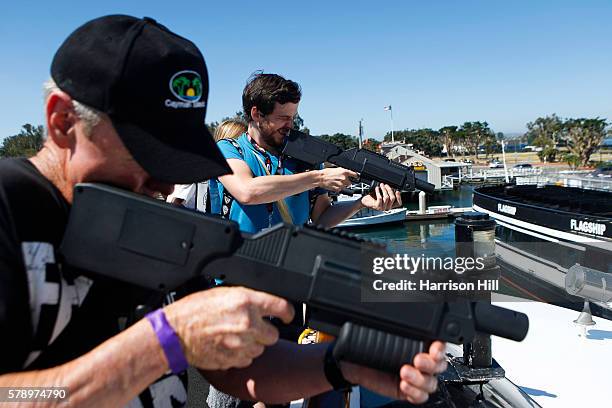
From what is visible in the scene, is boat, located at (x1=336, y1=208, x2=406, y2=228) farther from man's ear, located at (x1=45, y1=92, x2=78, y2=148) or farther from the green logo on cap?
man's ear, located at (x1=45, y1=92, x2=78, y2=148)

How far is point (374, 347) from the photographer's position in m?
1.32

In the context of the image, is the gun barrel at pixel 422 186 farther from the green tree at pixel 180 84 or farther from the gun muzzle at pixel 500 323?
the green tree at pixel 180 84

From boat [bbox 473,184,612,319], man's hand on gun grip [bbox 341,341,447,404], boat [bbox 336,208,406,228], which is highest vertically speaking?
man's hand on gun grip [bbox 341,341,447,404]

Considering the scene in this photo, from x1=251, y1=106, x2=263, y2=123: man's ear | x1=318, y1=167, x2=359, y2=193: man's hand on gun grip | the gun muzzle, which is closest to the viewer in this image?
the gun muzzle

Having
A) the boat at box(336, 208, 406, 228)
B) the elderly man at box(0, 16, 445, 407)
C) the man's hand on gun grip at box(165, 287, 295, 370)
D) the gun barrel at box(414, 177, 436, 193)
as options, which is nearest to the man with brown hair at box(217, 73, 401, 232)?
the gun barrel at box(414, 177, 436, 193)

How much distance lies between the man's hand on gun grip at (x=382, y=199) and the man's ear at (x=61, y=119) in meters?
2.47

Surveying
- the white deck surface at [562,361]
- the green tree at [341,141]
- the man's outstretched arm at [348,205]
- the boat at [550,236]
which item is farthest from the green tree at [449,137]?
the man's outstretched arm at [348,205]

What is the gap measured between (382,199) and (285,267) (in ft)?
7.48

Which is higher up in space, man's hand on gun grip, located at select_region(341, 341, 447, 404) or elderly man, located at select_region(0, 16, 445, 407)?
elderly man, located at select_region(0, 16, 445, 407)

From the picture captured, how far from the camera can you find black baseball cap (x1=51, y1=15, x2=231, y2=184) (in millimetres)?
1136

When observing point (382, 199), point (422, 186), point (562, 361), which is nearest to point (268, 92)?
point (382, 199)

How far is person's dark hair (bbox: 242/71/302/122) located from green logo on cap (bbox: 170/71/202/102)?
1671mm

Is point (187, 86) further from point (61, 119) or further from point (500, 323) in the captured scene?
point (500, 323)

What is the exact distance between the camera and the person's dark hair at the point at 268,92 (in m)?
2.96
